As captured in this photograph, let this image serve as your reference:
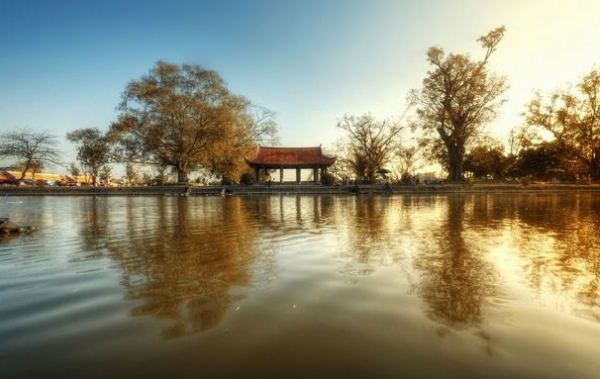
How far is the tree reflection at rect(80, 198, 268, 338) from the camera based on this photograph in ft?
12.2

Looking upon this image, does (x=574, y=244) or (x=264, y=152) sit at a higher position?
(x=264, y=152)

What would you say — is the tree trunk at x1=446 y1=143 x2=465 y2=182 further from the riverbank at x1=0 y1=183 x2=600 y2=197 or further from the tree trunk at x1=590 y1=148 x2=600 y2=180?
the tree trunk at x1=590 y1=148 x2=600 y2=180

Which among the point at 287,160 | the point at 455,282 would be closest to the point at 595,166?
the point at 287,160

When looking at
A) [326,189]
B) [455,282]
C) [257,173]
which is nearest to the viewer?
[455,282]

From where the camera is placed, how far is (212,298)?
4.14 m

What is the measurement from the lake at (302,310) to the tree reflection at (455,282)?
26 mm

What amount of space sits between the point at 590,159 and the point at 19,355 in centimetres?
5372

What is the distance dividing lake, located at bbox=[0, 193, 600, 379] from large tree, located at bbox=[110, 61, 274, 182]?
111ft

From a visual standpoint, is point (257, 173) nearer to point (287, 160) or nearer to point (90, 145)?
point (287, 160)

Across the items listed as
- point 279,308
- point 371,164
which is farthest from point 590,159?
point 279,308

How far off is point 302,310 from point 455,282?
226 centimetres

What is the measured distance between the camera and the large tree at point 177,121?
3978 cm

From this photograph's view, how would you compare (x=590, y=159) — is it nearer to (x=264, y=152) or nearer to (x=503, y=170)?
(x=503, y=170)

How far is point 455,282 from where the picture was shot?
479 centimetres
